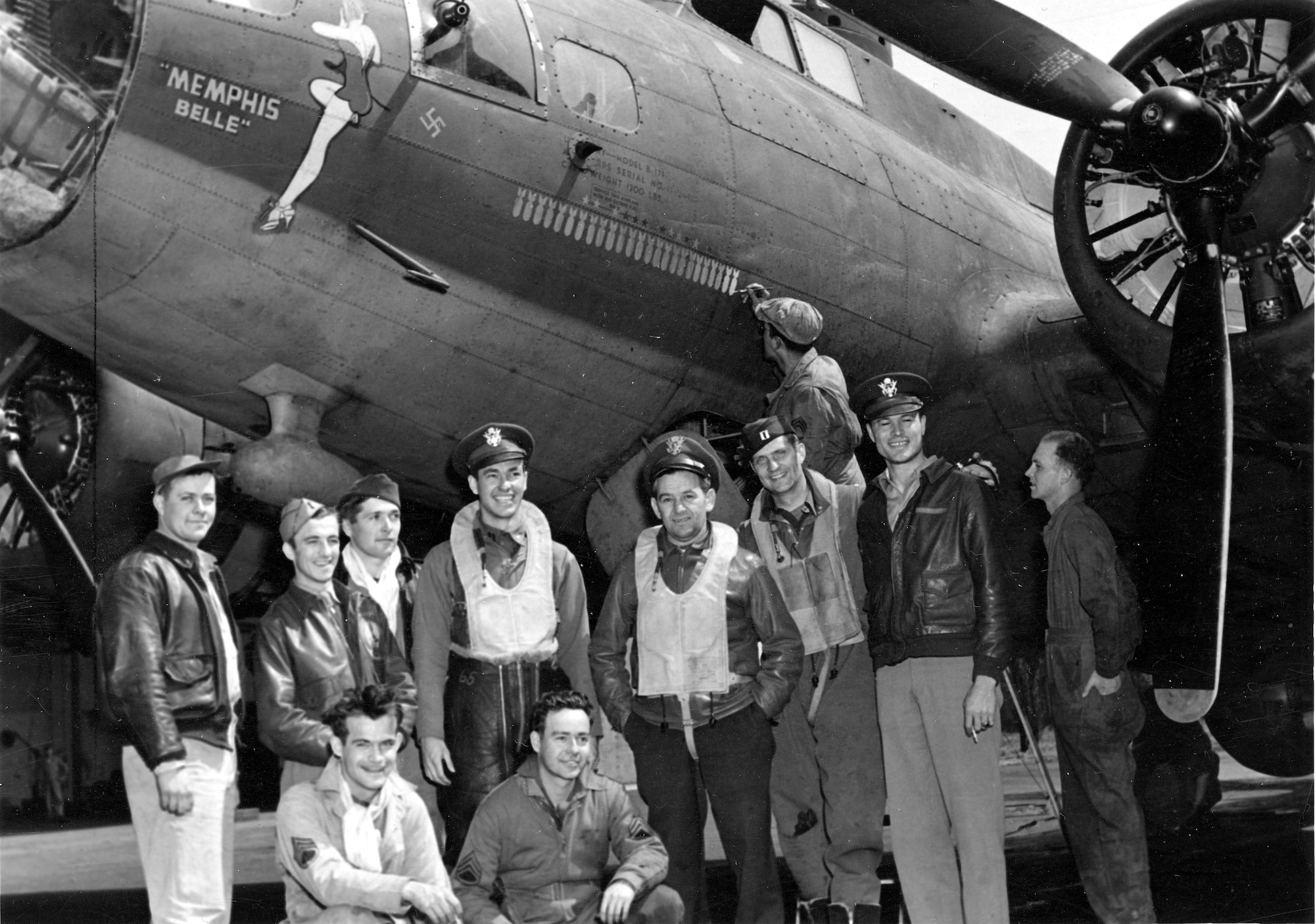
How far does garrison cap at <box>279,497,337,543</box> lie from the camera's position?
569 cm

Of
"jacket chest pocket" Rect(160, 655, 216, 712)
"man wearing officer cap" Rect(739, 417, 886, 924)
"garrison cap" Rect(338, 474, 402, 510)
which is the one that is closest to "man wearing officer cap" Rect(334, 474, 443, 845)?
"garrison cap" Rect(338, 474, 402, 510)

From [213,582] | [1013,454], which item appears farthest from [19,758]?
[1013,454]

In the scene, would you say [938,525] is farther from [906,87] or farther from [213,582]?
[906,87]

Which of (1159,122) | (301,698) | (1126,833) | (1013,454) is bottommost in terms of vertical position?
(1126,833)

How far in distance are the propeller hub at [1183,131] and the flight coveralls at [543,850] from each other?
4.15 metres

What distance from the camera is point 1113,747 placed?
5.88 m

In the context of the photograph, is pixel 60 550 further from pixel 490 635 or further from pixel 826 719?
pixel 826 719

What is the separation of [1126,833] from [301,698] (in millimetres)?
3480

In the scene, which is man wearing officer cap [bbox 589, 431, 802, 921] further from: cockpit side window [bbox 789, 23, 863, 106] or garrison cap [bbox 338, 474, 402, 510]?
cockpit side window [bbox 789, 23, 863, 106]

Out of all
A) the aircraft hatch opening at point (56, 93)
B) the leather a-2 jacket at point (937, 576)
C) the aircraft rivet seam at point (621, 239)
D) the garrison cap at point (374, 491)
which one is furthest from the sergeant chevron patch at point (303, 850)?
the aircraft rivet seam at point (621, 239)

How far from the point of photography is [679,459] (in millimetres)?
5805

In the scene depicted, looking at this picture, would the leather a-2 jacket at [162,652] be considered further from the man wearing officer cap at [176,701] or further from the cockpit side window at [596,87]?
the cockpit side window at [596,87]

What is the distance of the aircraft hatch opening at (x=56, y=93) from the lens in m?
5.80

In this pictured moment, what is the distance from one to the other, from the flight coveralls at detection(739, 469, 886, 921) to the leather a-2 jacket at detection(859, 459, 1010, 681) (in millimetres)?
164
